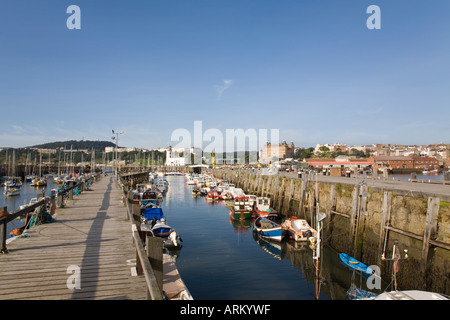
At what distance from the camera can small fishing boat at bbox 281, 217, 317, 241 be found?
25.3m

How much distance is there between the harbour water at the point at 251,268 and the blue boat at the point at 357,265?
44 cm

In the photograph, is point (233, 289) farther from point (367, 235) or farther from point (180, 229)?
point (180, 229)

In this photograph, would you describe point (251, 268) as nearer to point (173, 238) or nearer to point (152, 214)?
point (173, 238)

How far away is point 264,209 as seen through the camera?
36.2 meters

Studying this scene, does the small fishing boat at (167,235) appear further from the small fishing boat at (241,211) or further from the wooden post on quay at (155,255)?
the wooden post on quay at (155,255)

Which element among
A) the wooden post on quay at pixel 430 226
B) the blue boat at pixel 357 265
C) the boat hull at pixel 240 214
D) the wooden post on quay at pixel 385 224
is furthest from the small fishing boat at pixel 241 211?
the wooden post on quay at pixel 430 226

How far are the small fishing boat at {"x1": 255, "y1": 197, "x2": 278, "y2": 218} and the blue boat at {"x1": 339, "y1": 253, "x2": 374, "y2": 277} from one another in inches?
577

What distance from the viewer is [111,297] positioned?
20.9 feet

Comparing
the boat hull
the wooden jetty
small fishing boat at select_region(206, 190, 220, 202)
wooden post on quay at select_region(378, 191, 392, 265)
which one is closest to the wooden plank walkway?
the wooden jetty

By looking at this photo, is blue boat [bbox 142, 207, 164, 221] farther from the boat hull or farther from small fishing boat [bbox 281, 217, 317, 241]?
small fishing boat [bbox 281, 217, 317, 241]

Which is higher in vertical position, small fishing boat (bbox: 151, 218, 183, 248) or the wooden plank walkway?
the wooden plank walkway

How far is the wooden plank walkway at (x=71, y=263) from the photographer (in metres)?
6.60
